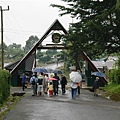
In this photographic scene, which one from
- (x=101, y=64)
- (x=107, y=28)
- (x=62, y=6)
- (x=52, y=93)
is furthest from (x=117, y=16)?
(x=101, y=64)

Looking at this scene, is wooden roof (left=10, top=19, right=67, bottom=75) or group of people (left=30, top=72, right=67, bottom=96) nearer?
group of people (left=30, top=72, right=67, bottom=96)

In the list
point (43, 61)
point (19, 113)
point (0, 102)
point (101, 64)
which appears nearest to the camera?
point (19, 113)

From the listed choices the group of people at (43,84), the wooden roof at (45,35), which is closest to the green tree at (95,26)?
the group of people at (43,84)

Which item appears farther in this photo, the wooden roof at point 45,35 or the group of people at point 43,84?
the wooden roof at point 45,35

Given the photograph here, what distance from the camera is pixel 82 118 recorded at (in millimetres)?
10695

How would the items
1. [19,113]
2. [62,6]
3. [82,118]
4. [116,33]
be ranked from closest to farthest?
[82,118] < [19,113] < [116,33] < [62,6]

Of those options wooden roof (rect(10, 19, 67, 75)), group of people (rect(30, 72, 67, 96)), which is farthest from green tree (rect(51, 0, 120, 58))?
wooden roof (rect(10, 19, 67, 75))

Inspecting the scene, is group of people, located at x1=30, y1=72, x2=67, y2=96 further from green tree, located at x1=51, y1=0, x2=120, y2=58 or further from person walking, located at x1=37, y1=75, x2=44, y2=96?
green tree, located at x1=51, y1=0, x2=120, y2=58

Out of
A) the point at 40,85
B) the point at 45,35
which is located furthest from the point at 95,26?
the point at 45,35

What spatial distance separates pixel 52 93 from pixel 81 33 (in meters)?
4.70

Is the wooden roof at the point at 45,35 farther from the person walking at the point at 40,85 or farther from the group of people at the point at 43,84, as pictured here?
the person walking at the point at 40,85

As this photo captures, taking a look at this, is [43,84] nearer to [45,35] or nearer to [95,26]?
[95,26]

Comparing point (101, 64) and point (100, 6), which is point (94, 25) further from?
point (101, 64)

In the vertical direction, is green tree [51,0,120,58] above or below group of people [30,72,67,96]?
above
